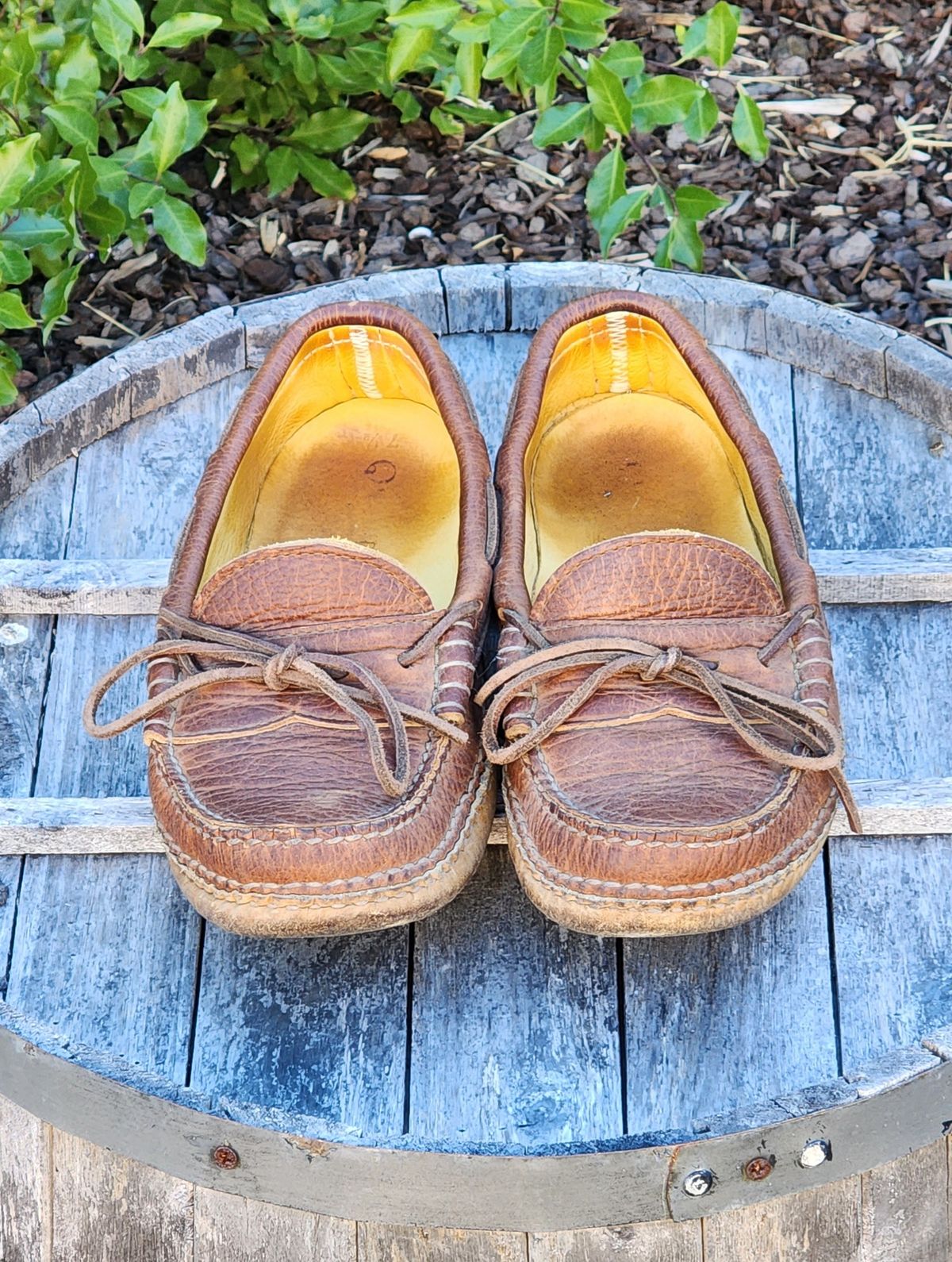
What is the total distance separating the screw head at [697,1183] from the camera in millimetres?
1265

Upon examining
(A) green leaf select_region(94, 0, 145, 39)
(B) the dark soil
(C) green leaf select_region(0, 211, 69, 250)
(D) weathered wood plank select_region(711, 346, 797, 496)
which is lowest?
(B) the dark soil

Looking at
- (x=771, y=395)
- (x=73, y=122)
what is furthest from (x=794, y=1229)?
(x=73, y=122)

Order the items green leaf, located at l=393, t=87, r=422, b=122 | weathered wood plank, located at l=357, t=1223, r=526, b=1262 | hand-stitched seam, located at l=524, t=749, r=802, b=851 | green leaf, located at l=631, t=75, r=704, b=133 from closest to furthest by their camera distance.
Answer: hand-stitched seam, located at l=524, t=749, r=802, b=851, weathered wood plank, located at l=357, t=1223, r=526, b=1262, green leaf, located at l=631, t=75, r=704, b=133, green leaf, located at l=393, t=87, r=422, b=122

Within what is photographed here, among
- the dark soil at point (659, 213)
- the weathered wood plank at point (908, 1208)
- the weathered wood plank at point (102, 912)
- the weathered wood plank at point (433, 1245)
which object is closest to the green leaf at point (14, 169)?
the weathered wood plank at point (102, 912)

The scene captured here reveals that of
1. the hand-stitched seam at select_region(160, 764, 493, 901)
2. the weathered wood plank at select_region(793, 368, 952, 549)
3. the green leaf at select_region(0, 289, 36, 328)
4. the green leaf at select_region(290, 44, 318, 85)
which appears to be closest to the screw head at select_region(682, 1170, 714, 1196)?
the hand-stitched seam at select_region(160, 764, 493, 901)

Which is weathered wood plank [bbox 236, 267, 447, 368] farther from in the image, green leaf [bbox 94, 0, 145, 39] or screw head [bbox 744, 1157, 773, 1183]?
screw head [bbox 744, 1157, 773, 1183]

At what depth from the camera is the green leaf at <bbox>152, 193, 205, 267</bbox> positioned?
2076 millimetres

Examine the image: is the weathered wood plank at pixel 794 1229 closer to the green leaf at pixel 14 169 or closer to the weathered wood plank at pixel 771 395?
the weathered wood plank at pixel 771 395

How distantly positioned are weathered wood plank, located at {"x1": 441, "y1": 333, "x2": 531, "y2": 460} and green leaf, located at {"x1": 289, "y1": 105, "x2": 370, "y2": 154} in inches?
30.0

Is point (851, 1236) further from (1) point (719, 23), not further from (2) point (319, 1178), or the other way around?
(1) point (719, 23)

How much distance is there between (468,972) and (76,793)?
510 millimetres

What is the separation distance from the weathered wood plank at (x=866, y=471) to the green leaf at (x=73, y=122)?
108 cm

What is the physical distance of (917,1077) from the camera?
4.24 feet

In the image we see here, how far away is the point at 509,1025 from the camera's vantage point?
1397 millimetres
